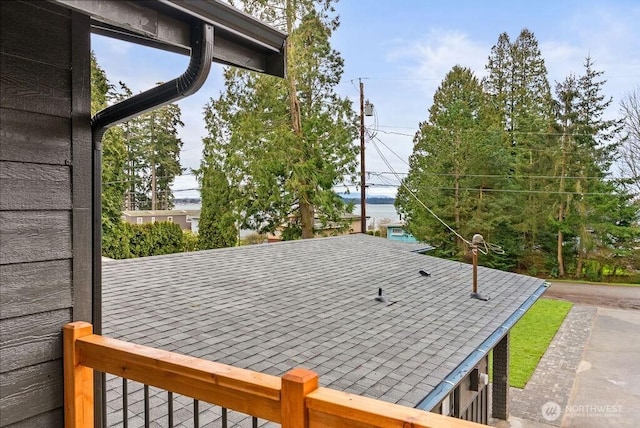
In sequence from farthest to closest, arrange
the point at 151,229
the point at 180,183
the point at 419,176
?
the point at 180,183 → the point at 419,176 → the point at 151,229

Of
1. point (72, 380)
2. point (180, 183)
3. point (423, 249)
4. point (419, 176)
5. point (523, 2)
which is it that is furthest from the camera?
point (180, 183)

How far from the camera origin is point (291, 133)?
15.7 metres

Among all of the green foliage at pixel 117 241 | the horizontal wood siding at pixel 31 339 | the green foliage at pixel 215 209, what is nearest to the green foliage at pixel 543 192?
the green foliage at pixel 215 209

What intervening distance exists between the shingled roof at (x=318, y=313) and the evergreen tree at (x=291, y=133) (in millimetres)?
7935

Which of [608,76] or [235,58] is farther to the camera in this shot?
[608,76]

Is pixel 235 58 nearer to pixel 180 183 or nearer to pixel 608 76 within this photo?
pixel 608 76

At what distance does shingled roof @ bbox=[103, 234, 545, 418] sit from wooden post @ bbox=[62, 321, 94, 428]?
1.83 meters

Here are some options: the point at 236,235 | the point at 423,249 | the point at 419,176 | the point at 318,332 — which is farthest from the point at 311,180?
the point at 318,332

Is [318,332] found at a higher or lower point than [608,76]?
lower

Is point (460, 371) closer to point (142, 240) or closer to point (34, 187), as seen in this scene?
point (34, 187)

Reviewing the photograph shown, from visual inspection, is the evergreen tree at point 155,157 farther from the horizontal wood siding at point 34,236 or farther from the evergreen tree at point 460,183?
the horizontal wood siding at point 34,236

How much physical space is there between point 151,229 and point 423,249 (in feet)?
31.8

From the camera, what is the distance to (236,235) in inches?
679
